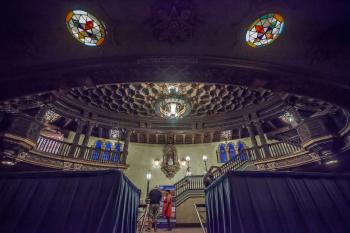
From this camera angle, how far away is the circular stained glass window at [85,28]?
4.63m

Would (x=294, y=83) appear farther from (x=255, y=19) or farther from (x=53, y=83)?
(x=53, y=83)

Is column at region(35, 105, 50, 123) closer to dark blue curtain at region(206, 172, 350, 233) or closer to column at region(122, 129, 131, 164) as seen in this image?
column at region(122, 129, 131, 164)

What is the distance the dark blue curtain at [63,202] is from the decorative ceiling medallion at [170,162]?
413 inches

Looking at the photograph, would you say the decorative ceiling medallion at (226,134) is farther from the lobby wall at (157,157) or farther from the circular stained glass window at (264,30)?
the circular stained glass window at (264,30)

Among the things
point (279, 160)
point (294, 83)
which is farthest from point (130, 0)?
point (279, 160)

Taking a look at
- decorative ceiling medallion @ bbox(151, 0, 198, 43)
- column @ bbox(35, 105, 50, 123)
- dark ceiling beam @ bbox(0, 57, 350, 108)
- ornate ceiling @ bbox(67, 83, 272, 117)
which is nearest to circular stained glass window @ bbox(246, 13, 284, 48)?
dark ceiling beam @ bbox(0, 57, 350, 108)

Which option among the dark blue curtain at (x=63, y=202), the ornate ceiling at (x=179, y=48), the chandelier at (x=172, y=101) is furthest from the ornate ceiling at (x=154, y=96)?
the dark blue curtain at (x=63, y=202)

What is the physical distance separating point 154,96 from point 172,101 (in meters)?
2.48

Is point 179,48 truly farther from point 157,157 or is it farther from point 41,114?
point 157,157

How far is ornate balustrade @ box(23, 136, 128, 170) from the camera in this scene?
8946 millimetres

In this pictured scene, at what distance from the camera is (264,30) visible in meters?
4.96

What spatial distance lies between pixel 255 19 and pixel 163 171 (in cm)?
1304

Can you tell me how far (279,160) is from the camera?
31.3 ft

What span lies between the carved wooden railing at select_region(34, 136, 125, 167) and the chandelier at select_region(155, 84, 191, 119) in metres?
5.21
